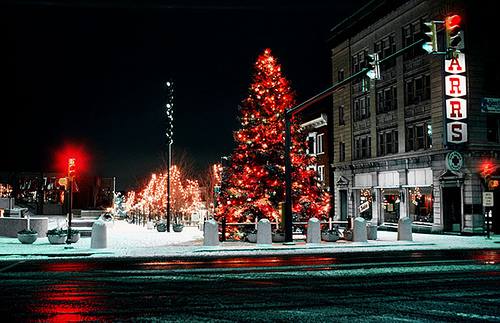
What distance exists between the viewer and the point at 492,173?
33.5m

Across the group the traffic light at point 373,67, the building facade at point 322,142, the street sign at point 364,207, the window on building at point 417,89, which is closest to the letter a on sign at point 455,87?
the window on building at point 417,89

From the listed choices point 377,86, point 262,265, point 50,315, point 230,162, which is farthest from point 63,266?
point 377,86

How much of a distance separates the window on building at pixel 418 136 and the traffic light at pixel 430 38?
21.4 m

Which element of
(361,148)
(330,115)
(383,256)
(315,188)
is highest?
(330,115)

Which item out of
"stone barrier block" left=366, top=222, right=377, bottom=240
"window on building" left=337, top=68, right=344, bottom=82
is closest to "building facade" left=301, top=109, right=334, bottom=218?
"window on building" left=337, top=68, right=344, bottom=82

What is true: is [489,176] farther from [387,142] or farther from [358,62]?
[358,62]

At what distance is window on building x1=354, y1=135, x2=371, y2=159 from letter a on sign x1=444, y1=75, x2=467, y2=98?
39.6 ft

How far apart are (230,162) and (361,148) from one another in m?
17.8

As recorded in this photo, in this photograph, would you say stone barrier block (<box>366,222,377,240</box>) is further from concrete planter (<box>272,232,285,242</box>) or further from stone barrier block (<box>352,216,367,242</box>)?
concrete planter (<box>272,232,285,242</box>)

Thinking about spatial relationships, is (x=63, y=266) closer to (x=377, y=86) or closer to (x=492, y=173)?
(x=492, y=173)

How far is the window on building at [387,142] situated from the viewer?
135 ft

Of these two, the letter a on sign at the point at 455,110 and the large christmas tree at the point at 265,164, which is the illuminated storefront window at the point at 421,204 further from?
the large christmas tree at the point at 265,164

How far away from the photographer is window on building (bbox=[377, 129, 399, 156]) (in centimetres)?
4112

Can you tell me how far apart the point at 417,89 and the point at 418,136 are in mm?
3064
